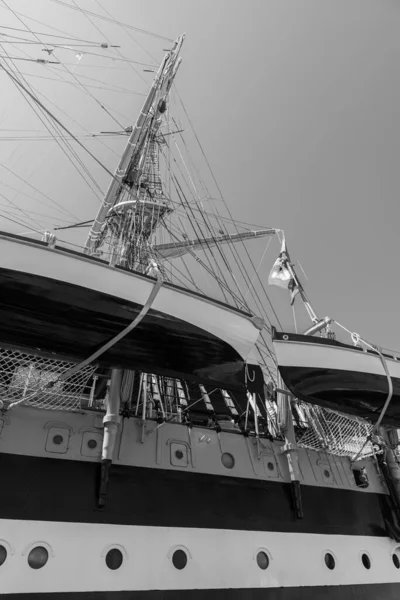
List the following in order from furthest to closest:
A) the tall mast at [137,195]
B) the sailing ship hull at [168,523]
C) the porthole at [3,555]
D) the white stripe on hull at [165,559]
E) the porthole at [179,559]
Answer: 1. the tall mast at [137,195]
2. the porthole at [179,559]
3. the sailing ship hull at [168,523]
4. the white stripe on hull at [165,559]
5. the porthole at [3,555]

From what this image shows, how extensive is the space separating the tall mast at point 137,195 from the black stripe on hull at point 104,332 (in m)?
7.96

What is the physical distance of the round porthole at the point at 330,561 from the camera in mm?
5477

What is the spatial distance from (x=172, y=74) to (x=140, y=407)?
13449 millimetres

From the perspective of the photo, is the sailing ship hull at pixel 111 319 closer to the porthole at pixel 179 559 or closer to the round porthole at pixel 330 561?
the porthole at pixel 179 559

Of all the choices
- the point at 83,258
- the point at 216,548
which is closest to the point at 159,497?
the point at 216,548

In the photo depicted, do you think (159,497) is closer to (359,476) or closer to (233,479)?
(233,479)

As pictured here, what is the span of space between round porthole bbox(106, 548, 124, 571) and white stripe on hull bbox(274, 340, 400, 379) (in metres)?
2.91

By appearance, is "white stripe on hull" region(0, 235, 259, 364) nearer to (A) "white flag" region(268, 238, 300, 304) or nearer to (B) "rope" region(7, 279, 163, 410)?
(B) "rope" region(7, 279, 163, 410)

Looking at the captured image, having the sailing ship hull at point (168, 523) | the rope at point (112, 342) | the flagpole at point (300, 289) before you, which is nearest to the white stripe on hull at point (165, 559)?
the sailing ship hull at point (168, 523)

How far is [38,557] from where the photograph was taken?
377 cm

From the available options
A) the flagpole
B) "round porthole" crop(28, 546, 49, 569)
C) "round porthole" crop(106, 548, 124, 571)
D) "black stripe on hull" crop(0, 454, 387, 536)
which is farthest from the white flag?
"round porthole" crop(28, 546, 49, 569)

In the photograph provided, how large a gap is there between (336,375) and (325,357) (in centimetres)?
30

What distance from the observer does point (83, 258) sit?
3775 millimetres

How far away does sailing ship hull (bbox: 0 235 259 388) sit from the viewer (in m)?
3.42
